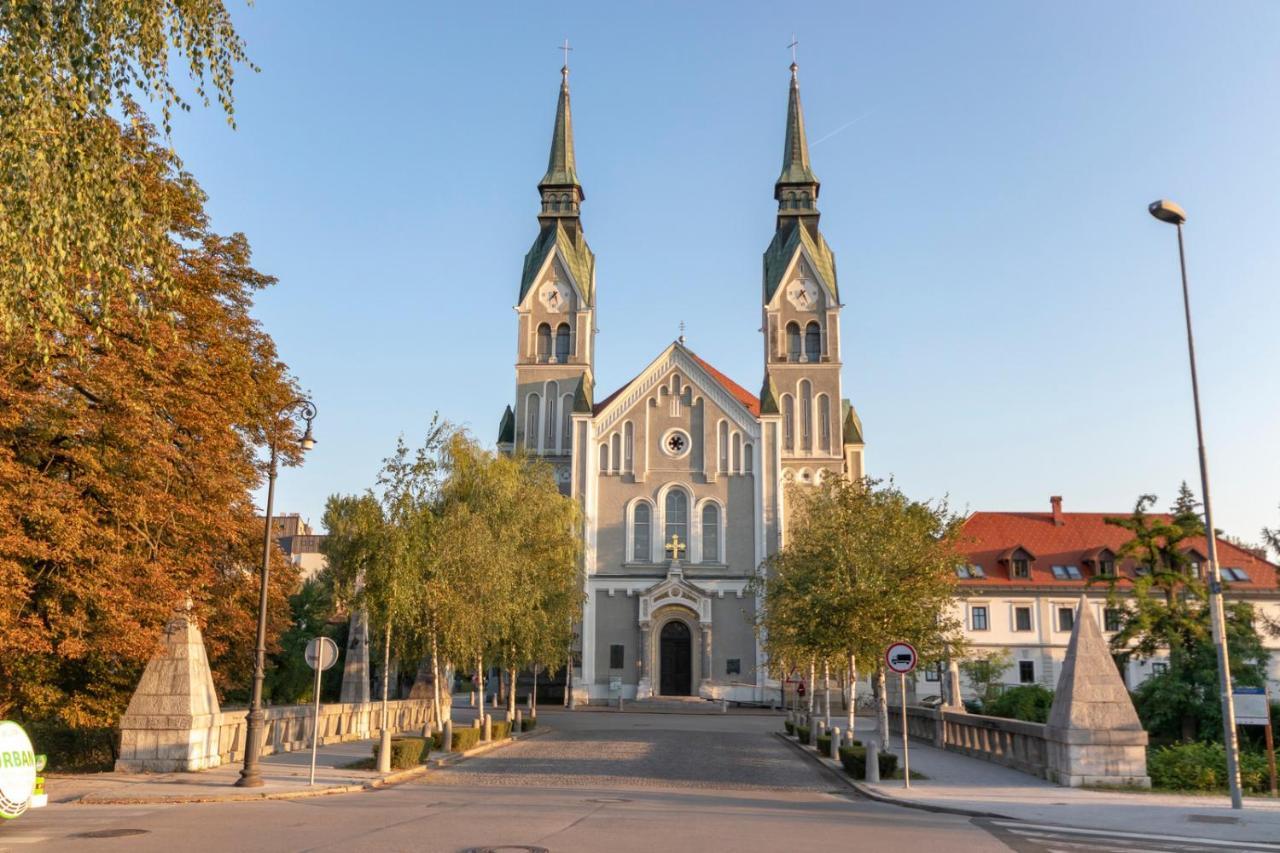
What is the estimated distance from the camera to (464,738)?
90.7 feet

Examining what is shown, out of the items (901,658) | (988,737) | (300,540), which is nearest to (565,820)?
(901,658)

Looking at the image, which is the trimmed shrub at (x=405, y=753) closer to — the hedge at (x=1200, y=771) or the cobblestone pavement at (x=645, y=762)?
the cobblestone pavement at (x=645, y=762)

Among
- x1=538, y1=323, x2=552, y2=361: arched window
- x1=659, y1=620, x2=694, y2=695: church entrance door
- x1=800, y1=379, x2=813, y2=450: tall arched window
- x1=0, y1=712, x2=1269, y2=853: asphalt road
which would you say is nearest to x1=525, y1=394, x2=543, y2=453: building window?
x1=538, y1=323, x2=552, y2=361: arched window

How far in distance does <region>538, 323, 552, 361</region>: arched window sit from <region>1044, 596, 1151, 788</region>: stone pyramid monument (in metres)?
47.2

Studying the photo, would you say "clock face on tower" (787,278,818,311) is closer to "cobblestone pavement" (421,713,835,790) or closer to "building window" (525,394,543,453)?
"building window" (525,394,543,453)

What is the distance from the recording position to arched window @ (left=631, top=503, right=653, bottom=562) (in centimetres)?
5853

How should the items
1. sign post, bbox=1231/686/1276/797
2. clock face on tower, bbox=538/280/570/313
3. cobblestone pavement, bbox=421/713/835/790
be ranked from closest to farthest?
sign post, bbox=1231/686/1276/797 → cobblestone pavement, bbox=421/713/835/790 → clock face on tower, bbox=538/280/570/313

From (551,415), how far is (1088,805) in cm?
4814

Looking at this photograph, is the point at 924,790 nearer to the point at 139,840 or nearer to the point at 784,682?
the point at 139,840

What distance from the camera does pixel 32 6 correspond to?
35.8 ft

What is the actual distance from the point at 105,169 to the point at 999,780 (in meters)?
18.6

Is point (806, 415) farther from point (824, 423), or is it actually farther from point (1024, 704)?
point (1024, 704)

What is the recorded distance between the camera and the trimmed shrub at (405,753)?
71.6 feet

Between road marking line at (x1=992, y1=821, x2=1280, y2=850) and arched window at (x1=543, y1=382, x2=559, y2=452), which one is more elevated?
arched window at (x1=543, y1=382, x2=559, y2=452)
